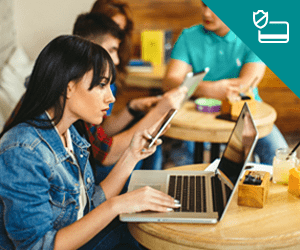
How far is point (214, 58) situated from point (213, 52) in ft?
0.13

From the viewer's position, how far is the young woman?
3.03 ft

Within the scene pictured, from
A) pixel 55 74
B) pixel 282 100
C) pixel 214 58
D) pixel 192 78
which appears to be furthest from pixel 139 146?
pixel 282 100

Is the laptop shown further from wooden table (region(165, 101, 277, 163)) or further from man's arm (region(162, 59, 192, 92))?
man's arm (region(162, 59, 192, 92))

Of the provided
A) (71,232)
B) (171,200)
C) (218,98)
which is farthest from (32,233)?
(218,98)

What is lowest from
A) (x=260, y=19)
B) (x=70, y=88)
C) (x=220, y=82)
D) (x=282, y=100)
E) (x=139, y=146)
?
(x=282, y=100)

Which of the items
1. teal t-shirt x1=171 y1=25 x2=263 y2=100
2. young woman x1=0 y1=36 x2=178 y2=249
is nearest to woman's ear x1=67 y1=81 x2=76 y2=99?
young woman x1=0 y1=36 x2=178 y2=249

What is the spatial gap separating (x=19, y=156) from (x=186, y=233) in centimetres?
46

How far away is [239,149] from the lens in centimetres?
99

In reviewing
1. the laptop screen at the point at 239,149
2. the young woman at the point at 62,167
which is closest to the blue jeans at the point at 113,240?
the young woman at the point at 62,167

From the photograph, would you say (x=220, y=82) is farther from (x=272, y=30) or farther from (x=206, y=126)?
(x=272, y=30)

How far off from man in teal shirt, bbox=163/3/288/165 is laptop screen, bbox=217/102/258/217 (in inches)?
43.2

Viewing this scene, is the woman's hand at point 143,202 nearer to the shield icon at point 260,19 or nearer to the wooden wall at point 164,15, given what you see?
the shield icon at point 260,19

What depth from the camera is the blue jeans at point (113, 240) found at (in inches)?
43.5

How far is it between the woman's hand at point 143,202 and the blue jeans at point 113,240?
0.21 metres
